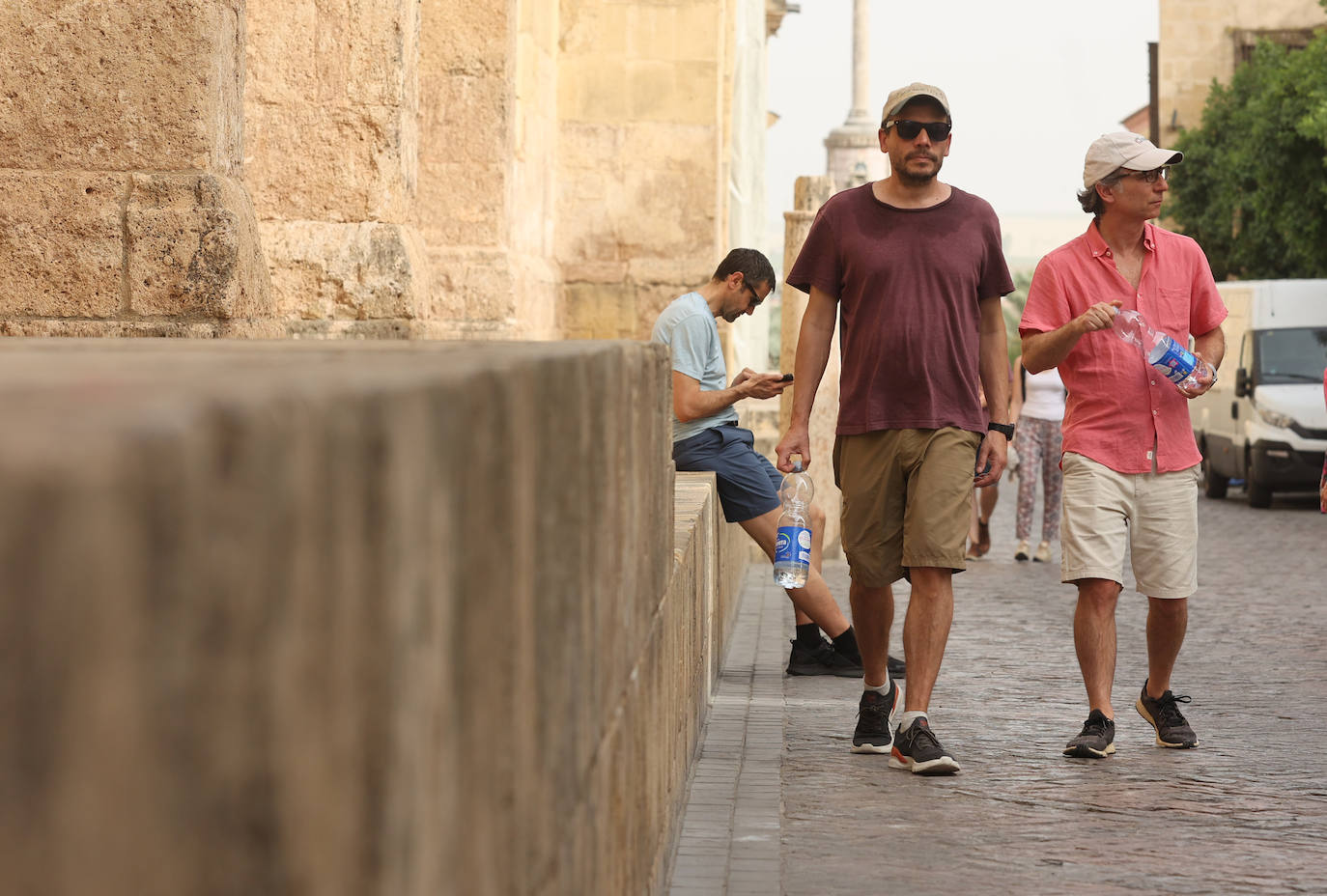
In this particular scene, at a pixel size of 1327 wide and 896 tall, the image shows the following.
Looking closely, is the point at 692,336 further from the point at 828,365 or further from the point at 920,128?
the point at 828,365

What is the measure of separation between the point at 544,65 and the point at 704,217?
5.85 ft

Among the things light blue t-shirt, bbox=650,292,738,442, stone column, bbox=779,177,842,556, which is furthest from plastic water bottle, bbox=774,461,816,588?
stone column, bbox=779,177,842,556

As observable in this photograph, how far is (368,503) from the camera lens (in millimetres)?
1198

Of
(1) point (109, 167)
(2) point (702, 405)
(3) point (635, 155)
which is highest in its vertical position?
(3) point (635, 155)

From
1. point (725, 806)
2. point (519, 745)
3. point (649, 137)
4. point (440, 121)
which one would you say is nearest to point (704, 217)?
point (649, 137)

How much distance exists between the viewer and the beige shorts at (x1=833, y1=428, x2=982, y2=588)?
5754 millimetres

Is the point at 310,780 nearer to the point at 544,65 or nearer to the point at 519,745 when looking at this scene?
the point at 519,745

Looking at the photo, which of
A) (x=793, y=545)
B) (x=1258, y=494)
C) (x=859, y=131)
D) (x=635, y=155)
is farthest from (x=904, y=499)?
(x=859, y=131)

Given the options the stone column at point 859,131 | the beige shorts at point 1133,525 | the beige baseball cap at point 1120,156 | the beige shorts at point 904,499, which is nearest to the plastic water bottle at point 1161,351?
the beige shorts at point 1133,525

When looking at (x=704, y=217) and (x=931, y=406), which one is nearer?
(x=931, y=406)

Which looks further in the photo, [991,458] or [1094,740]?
[991,458]

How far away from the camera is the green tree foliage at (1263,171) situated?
1344 inches

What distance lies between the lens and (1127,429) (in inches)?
239

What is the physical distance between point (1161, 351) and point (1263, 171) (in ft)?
103
